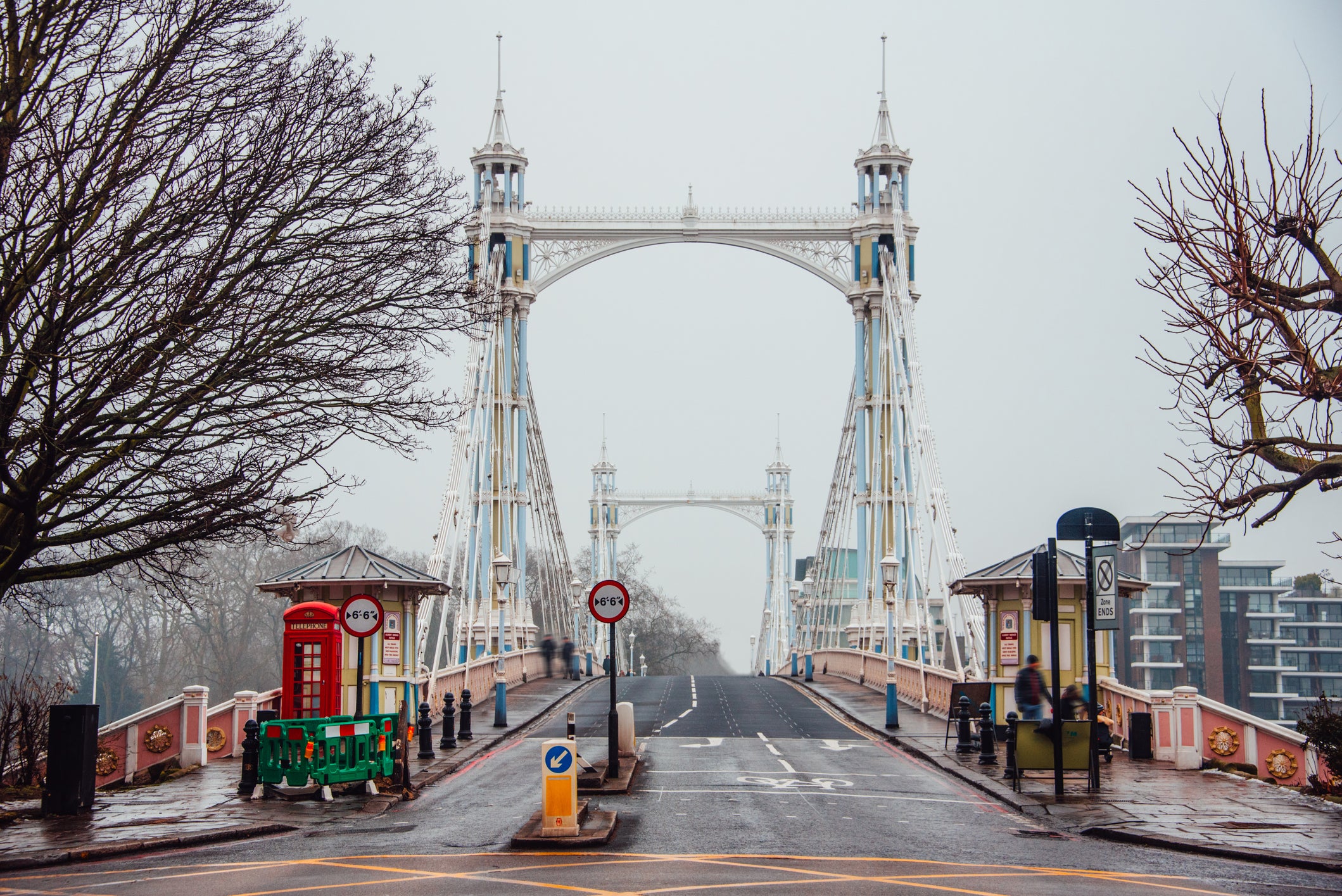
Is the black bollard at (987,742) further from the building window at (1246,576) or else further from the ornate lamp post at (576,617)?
the building window at (1246,576)

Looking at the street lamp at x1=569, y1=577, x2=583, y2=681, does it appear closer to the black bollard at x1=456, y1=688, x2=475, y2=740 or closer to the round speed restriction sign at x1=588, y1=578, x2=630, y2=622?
the black bollard at x1=456, y1=688, x2=475, y2=740

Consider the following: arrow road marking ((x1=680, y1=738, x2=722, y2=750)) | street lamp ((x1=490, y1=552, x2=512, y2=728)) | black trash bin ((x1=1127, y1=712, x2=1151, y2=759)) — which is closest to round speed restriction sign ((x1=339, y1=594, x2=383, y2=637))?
arrow road marking ((x1=680, y1=738, x2=722, y2=750))

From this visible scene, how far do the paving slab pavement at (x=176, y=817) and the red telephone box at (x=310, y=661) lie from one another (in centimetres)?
128

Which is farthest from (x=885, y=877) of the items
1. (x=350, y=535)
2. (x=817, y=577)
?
(x=350, y=535)

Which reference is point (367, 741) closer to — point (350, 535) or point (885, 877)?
point (885, 877)

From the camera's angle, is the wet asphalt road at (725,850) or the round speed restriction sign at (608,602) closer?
the wet asphalt road at (725,850)

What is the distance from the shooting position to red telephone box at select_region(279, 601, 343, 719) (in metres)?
20.1

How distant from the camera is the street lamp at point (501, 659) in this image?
2800cm

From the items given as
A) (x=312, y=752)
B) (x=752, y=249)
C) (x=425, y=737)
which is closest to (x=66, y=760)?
(x=312, y=752)

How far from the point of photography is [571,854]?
1273 centimetres

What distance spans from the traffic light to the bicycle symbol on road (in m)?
3.35

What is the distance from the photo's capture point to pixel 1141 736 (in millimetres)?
21406

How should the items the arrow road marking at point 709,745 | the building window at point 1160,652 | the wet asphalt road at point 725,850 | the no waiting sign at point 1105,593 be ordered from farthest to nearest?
the building window at point 1160,652 < the arrow road marking at point 709,745 < the no waiting sign at point 1105,593 < the wet asphalt road at point 725,850

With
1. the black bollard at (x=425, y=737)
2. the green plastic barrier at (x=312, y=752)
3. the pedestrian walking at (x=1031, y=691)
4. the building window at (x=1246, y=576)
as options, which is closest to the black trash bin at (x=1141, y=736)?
the pedestrian walking at (x=1031, y=691)
